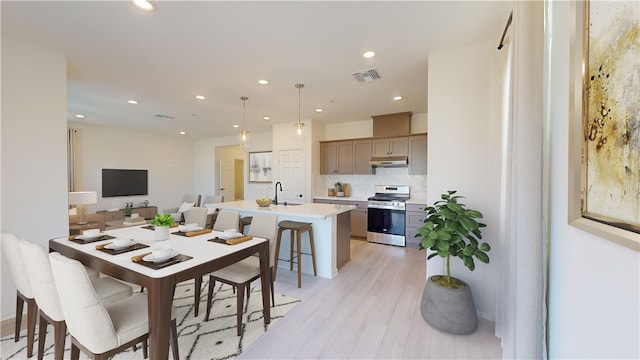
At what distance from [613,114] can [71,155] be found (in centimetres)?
846

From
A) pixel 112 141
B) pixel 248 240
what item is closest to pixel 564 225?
pixel 248 240

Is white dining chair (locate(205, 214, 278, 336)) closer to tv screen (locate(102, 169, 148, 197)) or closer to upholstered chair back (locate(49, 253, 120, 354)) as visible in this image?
upholstered chair back (locate(49, 253, 120, 354))

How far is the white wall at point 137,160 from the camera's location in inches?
242

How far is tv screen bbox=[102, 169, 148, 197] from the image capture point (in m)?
6.45

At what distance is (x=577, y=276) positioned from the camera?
987 millimetres

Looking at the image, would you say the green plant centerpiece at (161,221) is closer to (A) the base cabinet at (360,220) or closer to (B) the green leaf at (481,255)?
(B) the green leaf at (481,255)

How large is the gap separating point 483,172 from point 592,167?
1.69 meters

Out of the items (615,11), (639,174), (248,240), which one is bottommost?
(248,240)

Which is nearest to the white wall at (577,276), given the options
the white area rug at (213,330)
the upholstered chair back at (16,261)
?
the white area rug at (213,330)

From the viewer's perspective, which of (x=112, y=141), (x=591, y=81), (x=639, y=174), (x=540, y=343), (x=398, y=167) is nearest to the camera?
(x=639, y=174)

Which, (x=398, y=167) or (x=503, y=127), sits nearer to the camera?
(x=503, y=127)

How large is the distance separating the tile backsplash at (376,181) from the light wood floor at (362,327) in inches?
92.4

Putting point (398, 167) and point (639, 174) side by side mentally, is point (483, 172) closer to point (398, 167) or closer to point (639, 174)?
point (639, 174)

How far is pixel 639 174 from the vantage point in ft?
2.09
